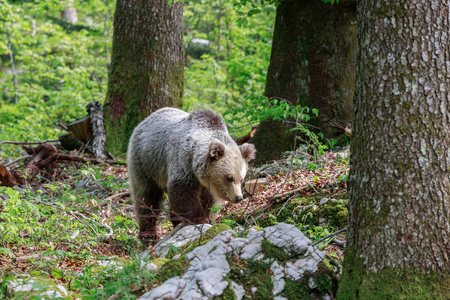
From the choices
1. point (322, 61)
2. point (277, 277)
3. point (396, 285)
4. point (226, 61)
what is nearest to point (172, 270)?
point (277, 277)

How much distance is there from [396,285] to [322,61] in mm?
5624

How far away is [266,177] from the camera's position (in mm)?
7141

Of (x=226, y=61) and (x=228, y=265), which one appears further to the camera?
(x=226, y=61)

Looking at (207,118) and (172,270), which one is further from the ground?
(207,118)

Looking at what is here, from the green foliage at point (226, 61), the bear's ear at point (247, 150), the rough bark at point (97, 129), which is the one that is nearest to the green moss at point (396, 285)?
the bear's ear at point (247, 150)

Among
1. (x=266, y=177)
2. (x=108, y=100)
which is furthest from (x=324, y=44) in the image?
(x=108, y=100)

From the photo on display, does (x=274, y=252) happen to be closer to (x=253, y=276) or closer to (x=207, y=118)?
(x=253, y=276)

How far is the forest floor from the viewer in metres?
3.94

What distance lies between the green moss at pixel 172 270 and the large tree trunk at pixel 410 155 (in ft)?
4.38

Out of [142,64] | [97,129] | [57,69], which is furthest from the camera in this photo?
[57,69]

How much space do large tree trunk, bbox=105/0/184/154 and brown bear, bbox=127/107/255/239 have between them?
2674 millimetres

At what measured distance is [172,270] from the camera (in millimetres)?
3430

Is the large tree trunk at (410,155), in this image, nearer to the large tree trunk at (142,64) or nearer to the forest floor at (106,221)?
the forest floor at (106,221)

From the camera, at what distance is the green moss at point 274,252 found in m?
3.55
